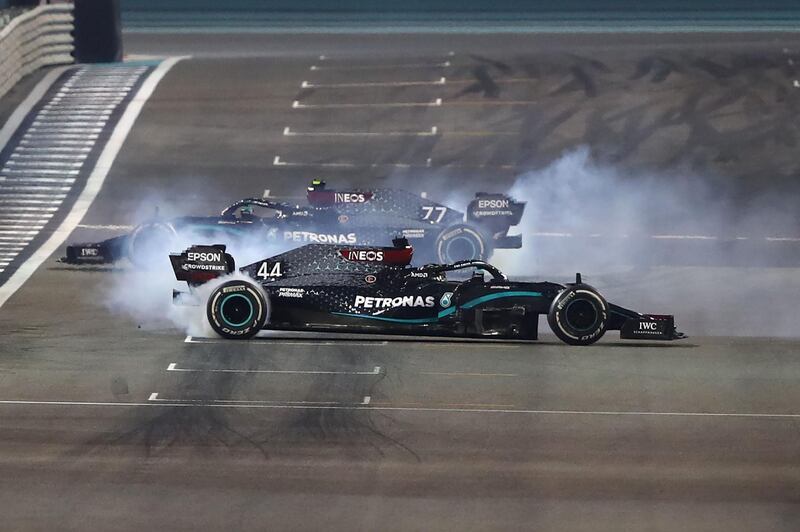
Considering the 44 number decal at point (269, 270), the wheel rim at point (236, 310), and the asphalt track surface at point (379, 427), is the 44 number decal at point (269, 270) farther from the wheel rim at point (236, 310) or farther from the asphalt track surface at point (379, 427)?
the asphalt track surface at point (379, 427)

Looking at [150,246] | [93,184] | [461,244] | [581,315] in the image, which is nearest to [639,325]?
[581,315]

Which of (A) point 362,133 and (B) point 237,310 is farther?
(A) point 362,133

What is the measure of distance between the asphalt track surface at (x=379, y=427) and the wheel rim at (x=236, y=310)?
40 centimetres

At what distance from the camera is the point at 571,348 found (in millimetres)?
26031

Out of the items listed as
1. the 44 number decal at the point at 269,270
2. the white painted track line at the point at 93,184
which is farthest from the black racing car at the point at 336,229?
the 44 number decal at the point at 269,270

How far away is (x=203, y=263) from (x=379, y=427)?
6.22 metres

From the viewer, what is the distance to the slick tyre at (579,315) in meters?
25.7

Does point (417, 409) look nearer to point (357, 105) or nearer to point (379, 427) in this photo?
point (379, 427)

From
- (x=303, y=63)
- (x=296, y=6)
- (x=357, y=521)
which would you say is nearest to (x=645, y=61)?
(x=303, y=63)

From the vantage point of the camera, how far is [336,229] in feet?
108

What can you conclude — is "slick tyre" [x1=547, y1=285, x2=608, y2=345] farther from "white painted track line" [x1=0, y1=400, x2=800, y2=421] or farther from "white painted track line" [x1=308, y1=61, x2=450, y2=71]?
"white painted track line" [x1=308, y1=61, x2=450, y2=71]

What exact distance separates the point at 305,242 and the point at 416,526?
15422 millimetres

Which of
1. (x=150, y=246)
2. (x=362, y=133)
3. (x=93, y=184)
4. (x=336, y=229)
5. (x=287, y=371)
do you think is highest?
(x=362, y=133)

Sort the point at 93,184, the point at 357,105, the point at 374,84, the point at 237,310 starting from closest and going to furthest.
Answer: the point at 237,310 < the point at 93,184 < the point at 357,105 < the point at 374,84
